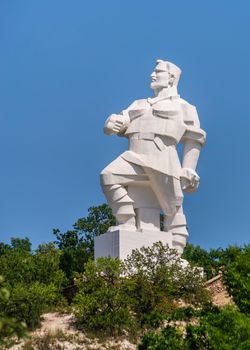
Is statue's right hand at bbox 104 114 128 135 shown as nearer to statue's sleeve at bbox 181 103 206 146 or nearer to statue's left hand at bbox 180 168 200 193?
statue's sleeve at bbox 181 103 206 146

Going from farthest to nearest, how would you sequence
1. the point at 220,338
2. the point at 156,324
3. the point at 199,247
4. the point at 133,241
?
the point at 199,247
the point at 133,241
the point at 156,324
the point at 220,338

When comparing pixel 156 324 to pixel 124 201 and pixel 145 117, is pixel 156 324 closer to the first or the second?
pixel 124 201

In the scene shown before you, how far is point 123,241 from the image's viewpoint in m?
19.9

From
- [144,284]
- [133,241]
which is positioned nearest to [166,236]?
[133,241]

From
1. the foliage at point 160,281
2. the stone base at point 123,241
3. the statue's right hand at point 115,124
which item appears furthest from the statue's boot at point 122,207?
the statue's right hand at point 115,124

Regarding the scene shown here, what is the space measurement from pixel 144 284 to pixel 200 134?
4927 mm

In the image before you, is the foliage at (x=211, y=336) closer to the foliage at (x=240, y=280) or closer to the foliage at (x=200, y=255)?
the foliage at (x=240, y=280)

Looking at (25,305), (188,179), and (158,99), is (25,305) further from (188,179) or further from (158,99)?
(158,99)

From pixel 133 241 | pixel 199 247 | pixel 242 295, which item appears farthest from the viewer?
pixel 199 247

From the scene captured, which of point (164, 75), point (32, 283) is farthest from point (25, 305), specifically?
point (164, 75)

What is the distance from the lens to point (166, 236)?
68.0 feet

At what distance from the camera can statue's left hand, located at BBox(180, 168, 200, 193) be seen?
21234 millimetres

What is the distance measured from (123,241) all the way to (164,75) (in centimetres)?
469

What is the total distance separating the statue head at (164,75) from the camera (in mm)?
21766
